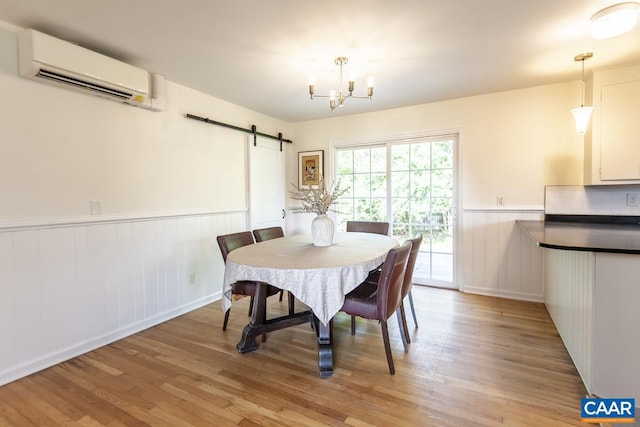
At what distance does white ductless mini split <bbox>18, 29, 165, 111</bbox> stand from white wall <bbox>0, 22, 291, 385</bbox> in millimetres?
107

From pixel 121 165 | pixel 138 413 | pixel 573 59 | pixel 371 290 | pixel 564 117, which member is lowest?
pixel 138 413

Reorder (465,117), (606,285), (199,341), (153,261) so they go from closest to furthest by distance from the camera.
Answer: (606,285) → (199,341) → (153,261) → (465,117)

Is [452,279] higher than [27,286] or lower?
lower

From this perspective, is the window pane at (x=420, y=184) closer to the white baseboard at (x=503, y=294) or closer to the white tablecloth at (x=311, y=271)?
the white baseboard at (x=503, y=294)

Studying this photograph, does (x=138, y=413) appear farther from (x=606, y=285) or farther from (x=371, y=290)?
(x=606, y=285)

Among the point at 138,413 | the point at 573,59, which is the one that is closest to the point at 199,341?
the point at 138,413

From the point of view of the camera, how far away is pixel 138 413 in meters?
1.73

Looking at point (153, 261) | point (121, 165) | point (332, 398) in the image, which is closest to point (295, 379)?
point (332, 398)

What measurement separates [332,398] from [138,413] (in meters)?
1.09

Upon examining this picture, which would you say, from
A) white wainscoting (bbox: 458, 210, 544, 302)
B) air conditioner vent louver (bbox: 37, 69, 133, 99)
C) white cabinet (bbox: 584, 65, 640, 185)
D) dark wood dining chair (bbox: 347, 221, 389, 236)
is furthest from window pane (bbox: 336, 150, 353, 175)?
air conditioner vent louver (bbox: 37, 69, 133, 99)

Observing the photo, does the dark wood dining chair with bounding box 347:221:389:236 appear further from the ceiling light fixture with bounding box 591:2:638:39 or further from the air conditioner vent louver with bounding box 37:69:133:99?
the air conditioner vent louver with bounding box 37:69:133:99

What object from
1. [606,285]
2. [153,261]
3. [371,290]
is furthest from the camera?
[153,261]

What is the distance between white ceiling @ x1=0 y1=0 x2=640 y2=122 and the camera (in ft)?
6.23

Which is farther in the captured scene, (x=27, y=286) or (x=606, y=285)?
(x=27, y=286)
